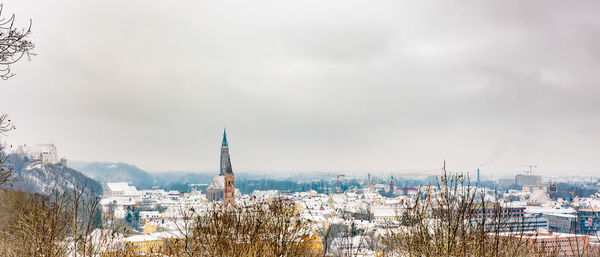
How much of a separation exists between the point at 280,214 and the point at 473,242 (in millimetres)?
4712

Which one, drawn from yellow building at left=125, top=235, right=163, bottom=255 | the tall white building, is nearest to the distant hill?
the tall white building

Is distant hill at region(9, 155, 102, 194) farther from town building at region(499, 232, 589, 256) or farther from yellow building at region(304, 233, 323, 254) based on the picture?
town building at region(499, 232, 589, 256)

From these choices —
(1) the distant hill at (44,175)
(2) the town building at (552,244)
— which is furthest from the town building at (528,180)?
(2) the town building at (552,244)


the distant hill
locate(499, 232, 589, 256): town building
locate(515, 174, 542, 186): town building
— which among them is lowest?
locate(515, 174, 542, 186): town building

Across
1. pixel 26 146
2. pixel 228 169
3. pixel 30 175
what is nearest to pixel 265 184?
pixel 26 146

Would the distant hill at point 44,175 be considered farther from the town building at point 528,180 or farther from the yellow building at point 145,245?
the town building at point 528,180

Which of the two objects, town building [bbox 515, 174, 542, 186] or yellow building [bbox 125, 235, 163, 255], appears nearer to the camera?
yellow building [bbox 125, 235, 163, 255]

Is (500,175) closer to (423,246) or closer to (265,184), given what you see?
(265,184)

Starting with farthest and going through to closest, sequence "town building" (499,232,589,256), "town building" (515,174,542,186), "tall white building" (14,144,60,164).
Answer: "town building" (515,174,542,186)
"tall white building" (14,144,60,164)
"town building" (499,232,589,256)

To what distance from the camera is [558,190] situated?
127m

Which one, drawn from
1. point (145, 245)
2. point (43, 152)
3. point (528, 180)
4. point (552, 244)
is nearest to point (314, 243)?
point (145, 245)

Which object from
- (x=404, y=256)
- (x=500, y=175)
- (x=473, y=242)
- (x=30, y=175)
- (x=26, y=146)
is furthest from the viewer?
(x=500, y=175)

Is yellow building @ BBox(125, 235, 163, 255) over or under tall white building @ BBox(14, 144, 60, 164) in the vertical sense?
under

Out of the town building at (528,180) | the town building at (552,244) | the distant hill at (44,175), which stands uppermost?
the town building at (552,244)
